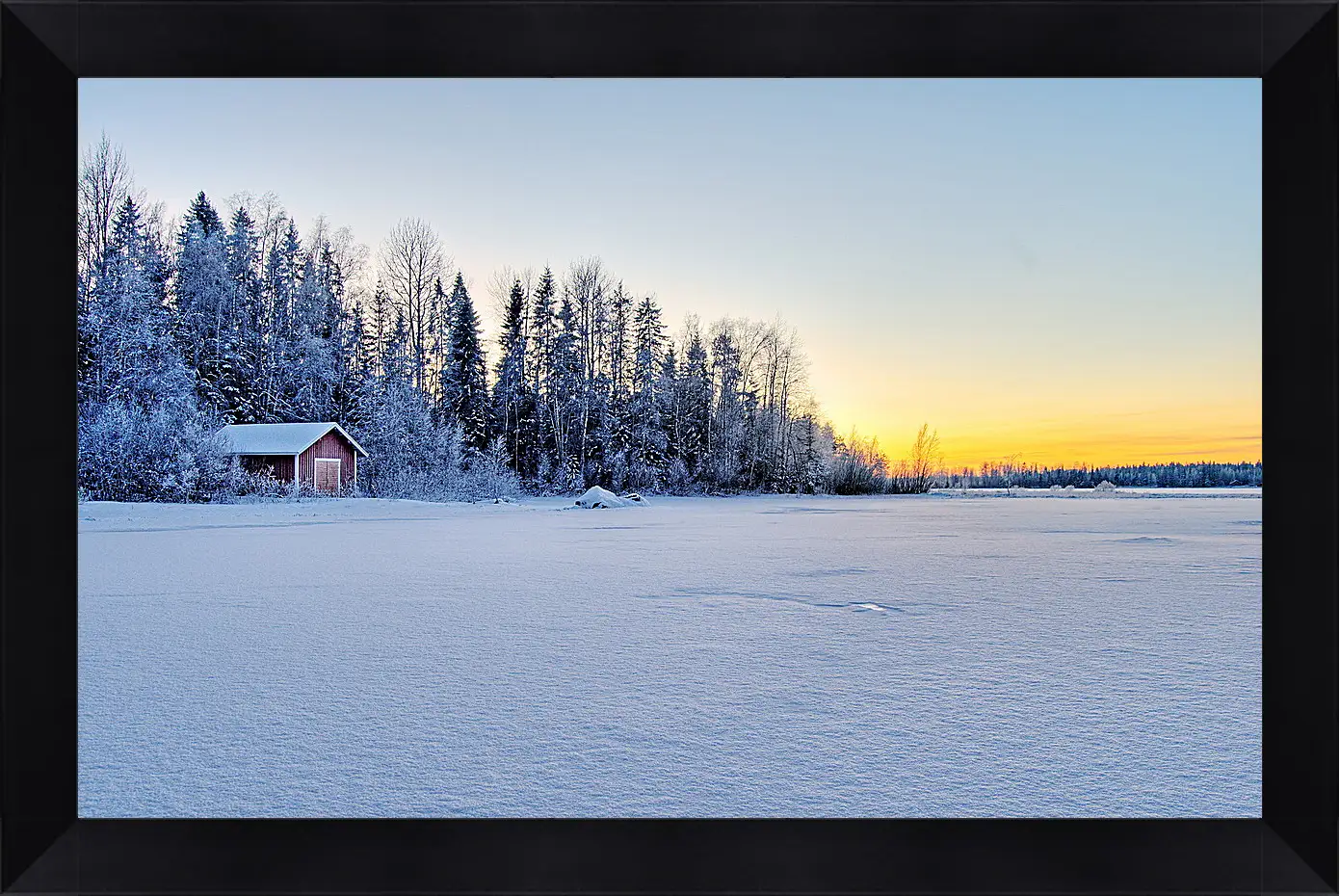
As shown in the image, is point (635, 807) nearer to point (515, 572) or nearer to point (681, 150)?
point (515, 572)

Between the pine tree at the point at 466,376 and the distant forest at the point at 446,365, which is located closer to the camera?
the distant forest at the point at 446,365

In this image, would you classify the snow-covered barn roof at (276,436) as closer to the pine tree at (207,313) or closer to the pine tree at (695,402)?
the pine tree at (207,313)

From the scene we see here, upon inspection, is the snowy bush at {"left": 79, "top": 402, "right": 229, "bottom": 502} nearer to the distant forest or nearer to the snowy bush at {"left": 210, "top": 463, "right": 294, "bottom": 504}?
the snowy bush at {"left": 210, "top": 463, "right": 294, "bottom": 504}

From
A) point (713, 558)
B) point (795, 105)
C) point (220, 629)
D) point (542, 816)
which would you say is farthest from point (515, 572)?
point (795, 105)

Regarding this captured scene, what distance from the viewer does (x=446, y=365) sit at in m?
18.4

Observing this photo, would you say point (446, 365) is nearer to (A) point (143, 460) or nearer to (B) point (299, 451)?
(B) point (299, 451)

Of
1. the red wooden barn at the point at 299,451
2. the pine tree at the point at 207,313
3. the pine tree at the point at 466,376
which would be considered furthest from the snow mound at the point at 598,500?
the pine tree at the point at 207,313

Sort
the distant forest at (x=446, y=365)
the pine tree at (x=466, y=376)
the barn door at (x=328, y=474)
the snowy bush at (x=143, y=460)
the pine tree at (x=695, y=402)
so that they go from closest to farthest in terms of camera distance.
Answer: the snowy bush at (x=143, y=460), the distant forest at (x=446, y=365), the barn door at (x=328, y=474), the pine tree at (x=466, y=376), the pine tree at (x=695, y=402)

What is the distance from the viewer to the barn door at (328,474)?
15.0 m

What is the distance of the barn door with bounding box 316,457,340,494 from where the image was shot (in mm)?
15000

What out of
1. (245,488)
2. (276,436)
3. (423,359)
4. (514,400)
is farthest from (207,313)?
(245,488)

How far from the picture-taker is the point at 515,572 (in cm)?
507

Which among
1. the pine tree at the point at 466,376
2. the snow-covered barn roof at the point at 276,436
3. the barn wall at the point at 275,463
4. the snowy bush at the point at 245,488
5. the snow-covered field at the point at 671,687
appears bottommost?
the snow-covered field at the point at 671,687
